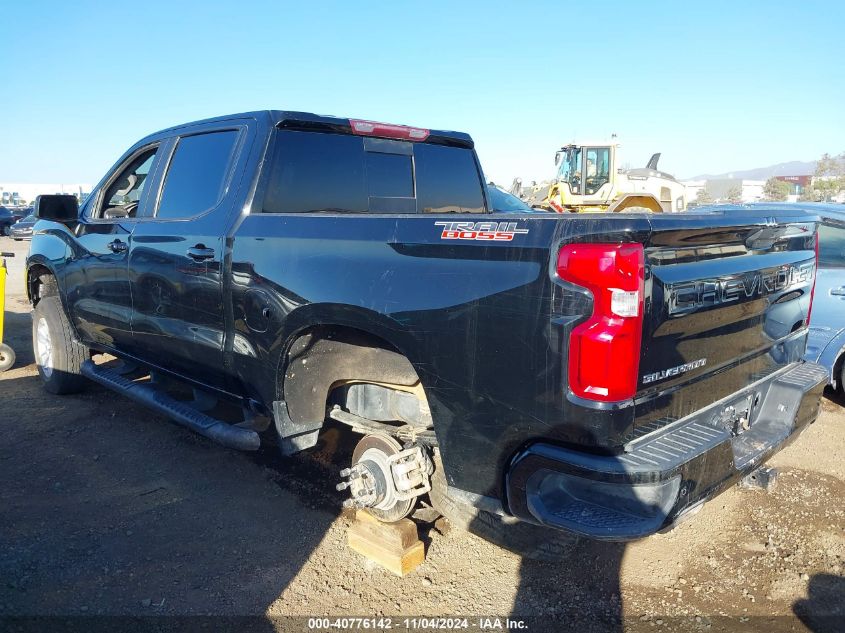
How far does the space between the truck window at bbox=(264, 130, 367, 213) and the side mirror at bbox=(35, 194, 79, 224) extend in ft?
7.41

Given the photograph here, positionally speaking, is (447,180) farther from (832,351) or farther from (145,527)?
(832,351)

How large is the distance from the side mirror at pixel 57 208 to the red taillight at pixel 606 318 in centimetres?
416

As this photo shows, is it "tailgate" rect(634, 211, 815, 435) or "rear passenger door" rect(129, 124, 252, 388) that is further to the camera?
"rear passenger door" rect(129, 124, 252, 388)

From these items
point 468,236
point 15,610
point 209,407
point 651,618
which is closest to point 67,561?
point 15,610

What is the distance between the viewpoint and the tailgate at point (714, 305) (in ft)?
7.55

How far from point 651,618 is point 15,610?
279cm

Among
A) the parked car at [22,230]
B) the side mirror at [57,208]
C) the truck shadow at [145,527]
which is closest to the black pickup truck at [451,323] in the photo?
the side mirror at [57,208]

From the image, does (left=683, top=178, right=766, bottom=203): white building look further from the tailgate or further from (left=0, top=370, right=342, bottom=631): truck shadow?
(left=0, top=370, right=342, bottom=631): truck shadow

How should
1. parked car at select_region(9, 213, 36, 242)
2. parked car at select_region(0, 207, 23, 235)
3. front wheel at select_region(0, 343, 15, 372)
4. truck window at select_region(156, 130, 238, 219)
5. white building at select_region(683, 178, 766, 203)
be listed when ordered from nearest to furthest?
truck window at select_region(156, 130, 238, 219)
front wheel at select_region(0, 343, 15, 372)
parked car at select_region(9, 213, 36, 242)
parked car at select_region(0, 207, 23, 235)
white building at select_region(683, 178, 766, 203)

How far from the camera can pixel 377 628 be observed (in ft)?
9.30

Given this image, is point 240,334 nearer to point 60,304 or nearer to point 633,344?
point 633,344

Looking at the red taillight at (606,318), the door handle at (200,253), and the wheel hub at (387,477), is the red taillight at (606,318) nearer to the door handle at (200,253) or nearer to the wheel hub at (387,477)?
the wheel hub at (387,477)

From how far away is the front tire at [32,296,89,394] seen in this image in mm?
5527

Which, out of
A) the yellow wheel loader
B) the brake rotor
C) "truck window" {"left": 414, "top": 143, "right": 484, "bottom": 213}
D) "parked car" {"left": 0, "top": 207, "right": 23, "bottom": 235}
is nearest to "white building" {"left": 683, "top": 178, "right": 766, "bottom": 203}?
the yellow wheel loader
